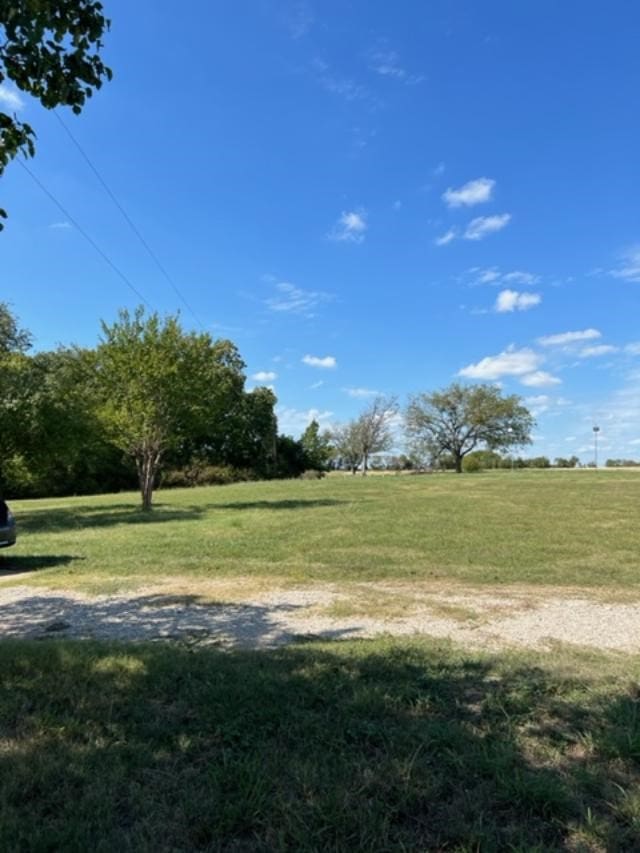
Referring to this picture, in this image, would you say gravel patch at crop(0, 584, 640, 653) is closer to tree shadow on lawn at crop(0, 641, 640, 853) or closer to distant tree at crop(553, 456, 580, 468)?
tree shadow on lawn at crop(0, 641, 640, 853)

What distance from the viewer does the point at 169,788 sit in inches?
103

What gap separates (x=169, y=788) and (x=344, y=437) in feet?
212

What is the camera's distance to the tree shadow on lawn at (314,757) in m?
2.32

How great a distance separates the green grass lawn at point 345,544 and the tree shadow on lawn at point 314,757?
4.44 m

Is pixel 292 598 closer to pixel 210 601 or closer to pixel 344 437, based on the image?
pixel 210 601

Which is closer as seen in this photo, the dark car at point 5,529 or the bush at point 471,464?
the dark car at point 5,529

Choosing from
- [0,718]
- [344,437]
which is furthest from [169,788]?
[344,437]

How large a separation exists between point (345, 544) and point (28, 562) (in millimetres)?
5679

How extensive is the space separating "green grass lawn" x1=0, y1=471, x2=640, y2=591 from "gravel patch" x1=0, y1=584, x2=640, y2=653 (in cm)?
88

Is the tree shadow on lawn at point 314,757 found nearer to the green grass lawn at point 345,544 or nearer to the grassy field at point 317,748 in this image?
the grassy field at point 317,748

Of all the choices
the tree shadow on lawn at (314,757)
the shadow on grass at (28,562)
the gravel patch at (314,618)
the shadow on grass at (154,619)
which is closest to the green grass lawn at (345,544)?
the shadow on grass at (28,562)

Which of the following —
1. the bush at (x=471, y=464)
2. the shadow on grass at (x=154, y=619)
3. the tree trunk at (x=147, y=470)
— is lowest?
the shadow on grass at (x=154, y=619)

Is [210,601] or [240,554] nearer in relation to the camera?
[210,601]

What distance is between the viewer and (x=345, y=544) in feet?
38.1
